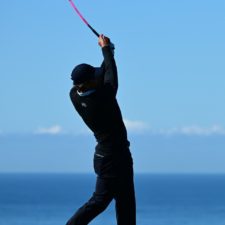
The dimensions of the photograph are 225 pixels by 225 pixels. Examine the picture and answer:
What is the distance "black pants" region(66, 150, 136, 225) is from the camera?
36.8ft

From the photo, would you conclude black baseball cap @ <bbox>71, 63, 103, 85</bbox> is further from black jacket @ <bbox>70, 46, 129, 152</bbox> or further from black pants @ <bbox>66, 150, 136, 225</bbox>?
black pants @ <bbox>66, 150, 136, 225</bbox>

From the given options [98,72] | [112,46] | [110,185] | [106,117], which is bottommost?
[110,185]

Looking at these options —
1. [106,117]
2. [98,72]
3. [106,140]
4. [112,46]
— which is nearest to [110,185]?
[106,140]

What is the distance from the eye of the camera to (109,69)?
11180 mm

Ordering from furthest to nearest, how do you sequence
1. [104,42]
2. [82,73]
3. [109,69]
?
[104,42] → [109,69] → [82,73]

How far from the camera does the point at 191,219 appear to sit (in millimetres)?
99812

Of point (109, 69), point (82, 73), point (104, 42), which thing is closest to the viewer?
point (82, 73)

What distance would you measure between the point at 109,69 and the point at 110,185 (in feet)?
3.59

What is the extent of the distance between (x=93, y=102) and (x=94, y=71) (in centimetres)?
29

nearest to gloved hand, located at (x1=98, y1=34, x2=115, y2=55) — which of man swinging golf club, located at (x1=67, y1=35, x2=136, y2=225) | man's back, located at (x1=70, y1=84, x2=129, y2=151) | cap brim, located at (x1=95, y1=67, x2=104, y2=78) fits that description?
man swinging golf club, located at (x1=67, y1=35, x2=136, y2=225)

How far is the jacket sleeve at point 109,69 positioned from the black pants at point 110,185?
67cm

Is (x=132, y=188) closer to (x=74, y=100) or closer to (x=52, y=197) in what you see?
(x=74, y=100)

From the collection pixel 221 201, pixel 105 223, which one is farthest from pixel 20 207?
pixel 105 223

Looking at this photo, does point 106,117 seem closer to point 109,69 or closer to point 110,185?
point 109,69
